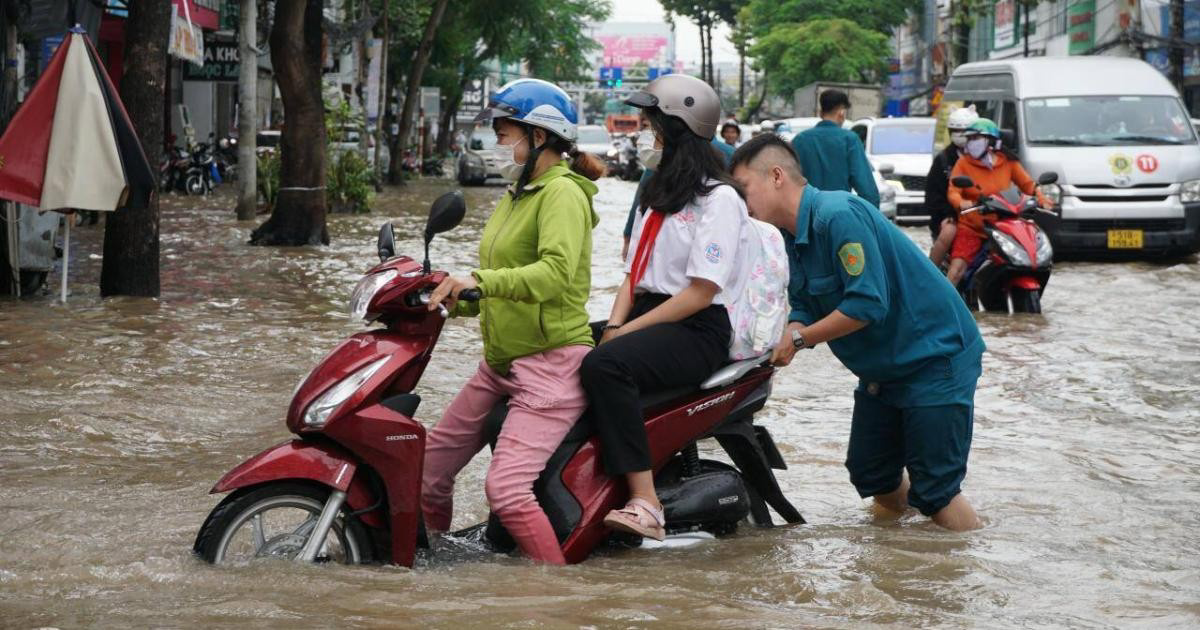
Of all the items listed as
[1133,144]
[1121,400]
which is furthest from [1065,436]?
[1133,144]

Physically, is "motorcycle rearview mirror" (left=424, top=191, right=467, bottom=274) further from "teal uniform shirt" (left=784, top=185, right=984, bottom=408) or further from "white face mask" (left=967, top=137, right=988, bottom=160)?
"white face mask" (left=967, top=137, right=988, bottom=160)

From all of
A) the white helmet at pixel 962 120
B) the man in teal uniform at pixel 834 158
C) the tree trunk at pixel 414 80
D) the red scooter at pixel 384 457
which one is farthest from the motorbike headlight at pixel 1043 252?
the tree trunk at pixel 414 80

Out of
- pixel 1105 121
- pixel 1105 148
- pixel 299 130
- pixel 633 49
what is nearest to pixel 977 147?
pixel 1105 148

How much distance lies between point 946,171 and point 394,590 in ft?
28.6

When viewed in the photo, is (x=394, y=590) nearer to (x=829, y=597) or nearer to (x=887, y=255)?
(x=829, y=597)

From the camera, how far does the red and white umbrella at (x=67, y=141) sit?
11000mm

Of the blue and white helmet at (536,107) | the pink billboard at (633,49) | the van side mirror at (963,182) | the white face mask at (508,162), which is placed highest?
the pink billboard at (633,49)

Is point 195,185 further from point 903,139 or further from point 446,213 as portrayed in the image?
→ point 446,213

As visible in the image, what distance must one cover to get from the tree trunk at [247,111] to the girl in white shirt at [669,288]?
16946 mm

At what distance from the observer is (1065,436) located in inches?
303

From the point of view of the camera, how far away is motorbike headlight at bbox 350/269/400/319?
14.1ft

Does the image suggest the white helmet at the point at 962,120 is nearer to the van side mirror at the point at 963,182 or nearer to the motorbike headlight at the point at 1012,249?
the van side mirror at the point at 963,182

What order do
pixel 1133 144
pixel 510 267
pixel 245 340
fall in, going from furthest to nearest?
pixel 1133 144 < pixel 245 340 < pixel 510 267

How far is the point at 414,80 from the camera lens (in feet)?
114
